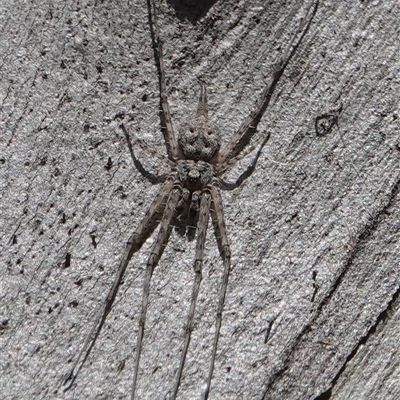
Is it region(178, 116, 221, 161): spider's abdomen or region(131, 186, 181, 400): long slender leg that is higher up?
region(178, 116, 221, 161): spider's abdomen

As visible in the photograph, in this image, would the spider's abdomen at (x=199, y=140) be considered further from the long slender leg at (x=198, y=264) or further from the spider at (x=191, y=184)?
the long slender leg at (x=198, y=264)

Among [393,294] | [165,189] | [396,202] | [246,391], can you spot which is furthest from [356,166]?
[246,391]

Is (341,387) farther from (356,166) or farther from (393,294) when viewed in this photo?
(356,166)

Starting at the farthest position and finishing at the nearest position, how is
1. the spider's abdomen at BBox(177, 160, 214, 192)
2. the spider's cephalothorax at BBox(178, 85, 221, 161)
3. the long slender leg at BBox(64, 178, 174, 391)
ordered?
1. the spider's abdomen at BBox(177, 160, 214, 192)
2. the spider's cephalothorax at BBox(178, 85, 221, 161)
3. the long slender leg at BBox(64, 178, 174, 391)

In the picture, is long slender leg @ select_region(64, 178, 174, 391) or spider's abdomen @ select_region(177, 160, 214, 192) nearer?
long slender leg @ select_region(64, 178, 174, 391)

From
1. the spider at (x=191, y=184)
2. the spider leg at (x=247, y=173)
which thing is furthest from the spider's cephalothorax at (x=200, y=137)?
the spider leg at (x=247, y=173)

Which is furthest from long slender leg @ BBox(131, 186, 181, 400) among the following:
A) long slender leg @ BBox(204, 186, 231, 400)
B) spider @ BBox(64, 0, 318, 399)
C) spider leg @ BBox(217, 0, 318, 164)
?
spider leg @ BBox(217, 0, 318, 164)

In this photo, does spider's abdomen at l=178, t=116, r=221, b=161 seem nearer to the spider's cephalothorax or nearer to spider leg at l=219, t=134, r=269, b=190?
the spider's cephalothorax

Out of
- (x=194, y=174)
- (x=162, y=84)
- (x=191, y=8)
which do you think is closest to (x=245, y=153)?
(x=194, y=174)

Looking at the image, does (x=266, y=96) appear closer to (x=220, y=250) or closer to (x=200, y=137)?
(x=200, y=137)
